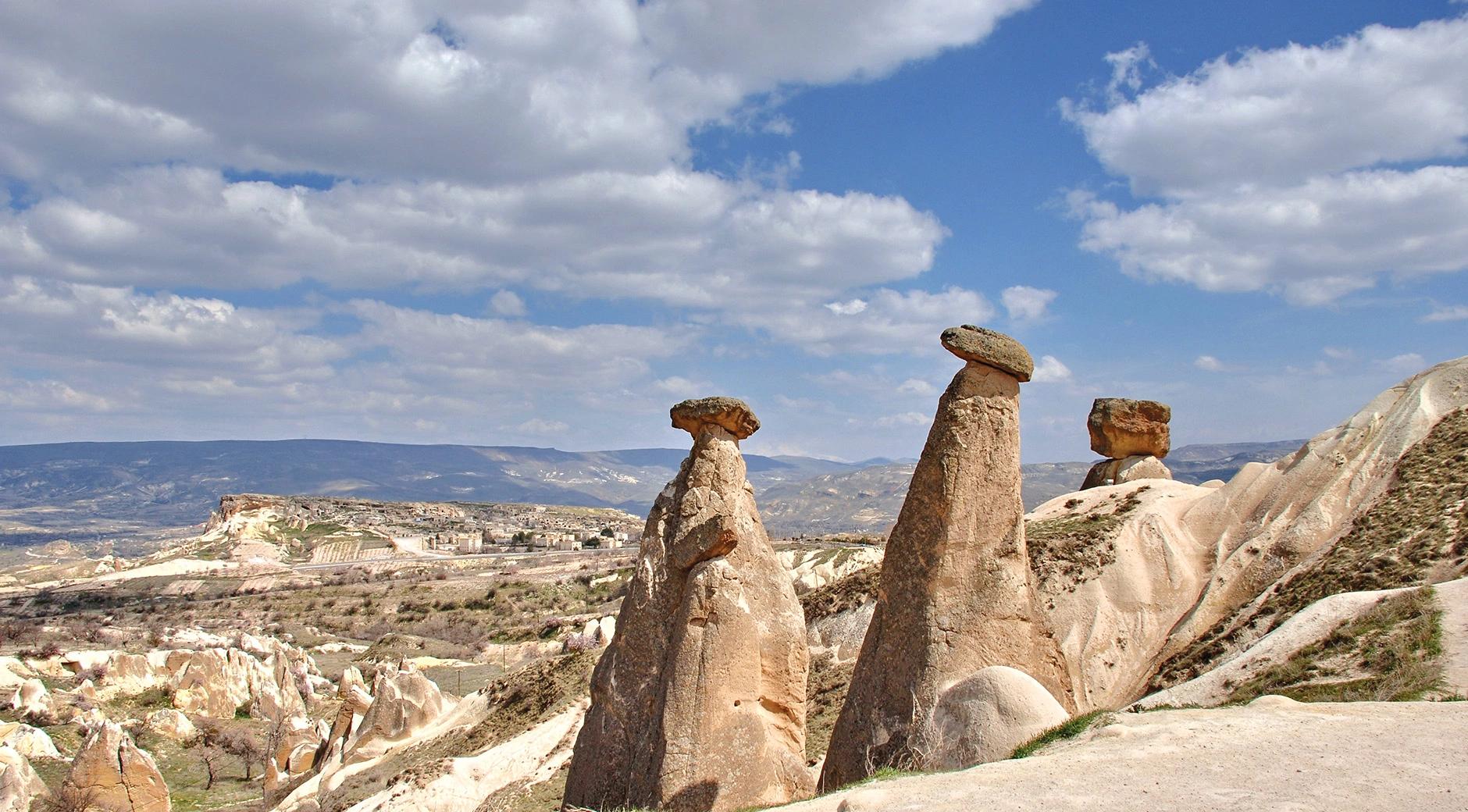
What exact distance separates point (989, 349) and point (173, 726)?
24.4 m

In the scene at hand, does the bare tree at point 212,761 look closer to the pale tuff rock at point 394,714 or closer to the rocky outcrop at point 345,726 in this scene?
the rocky outcrop at point 345,726

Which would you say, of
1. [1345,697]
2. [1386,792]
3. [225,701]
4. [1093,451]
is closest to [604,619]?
[225,701]

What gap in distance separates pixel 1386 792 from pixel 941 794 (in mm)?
2963

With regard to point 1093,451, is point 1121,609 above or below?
below

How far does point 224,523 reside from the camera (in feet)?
A: 309

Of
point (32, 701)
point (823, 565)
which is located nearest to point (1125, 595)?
point (823, 565)

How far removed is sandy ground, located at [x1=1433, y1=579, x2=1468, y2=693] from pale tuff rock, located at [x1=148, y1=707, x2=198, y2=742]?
26883 mm

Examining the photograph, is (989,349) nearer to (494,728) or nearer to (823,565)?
(494,728)

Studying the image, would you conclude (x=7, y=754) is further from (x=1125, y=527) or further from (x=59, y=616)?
(x=59, y=616)

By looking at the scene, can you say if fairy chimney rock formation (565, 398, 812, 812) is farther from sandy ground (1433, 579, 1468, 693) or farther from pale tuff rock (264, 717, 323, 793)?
pale tuff rock (264, 717, 323, 793)

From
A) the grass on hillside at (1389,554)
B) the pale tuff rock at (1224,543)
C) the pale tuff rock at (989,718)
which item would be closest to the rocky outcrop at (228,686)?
the pale tuff rock at (1224,543)

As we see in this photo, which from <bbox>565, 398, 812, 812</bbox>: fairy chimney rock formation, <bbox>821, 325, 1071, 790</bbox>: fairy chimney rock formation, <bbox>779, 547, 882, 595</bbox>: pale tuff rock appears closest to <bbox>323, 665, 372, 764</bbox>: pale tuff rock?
<bbox>565, 398, 812, 812</bbox>: fairy chimney rock formation

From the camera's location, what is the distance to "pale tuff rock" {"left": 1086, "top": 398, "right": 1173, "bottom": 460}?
25844 millimetres

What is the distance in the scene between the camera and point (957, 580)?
420 inches
